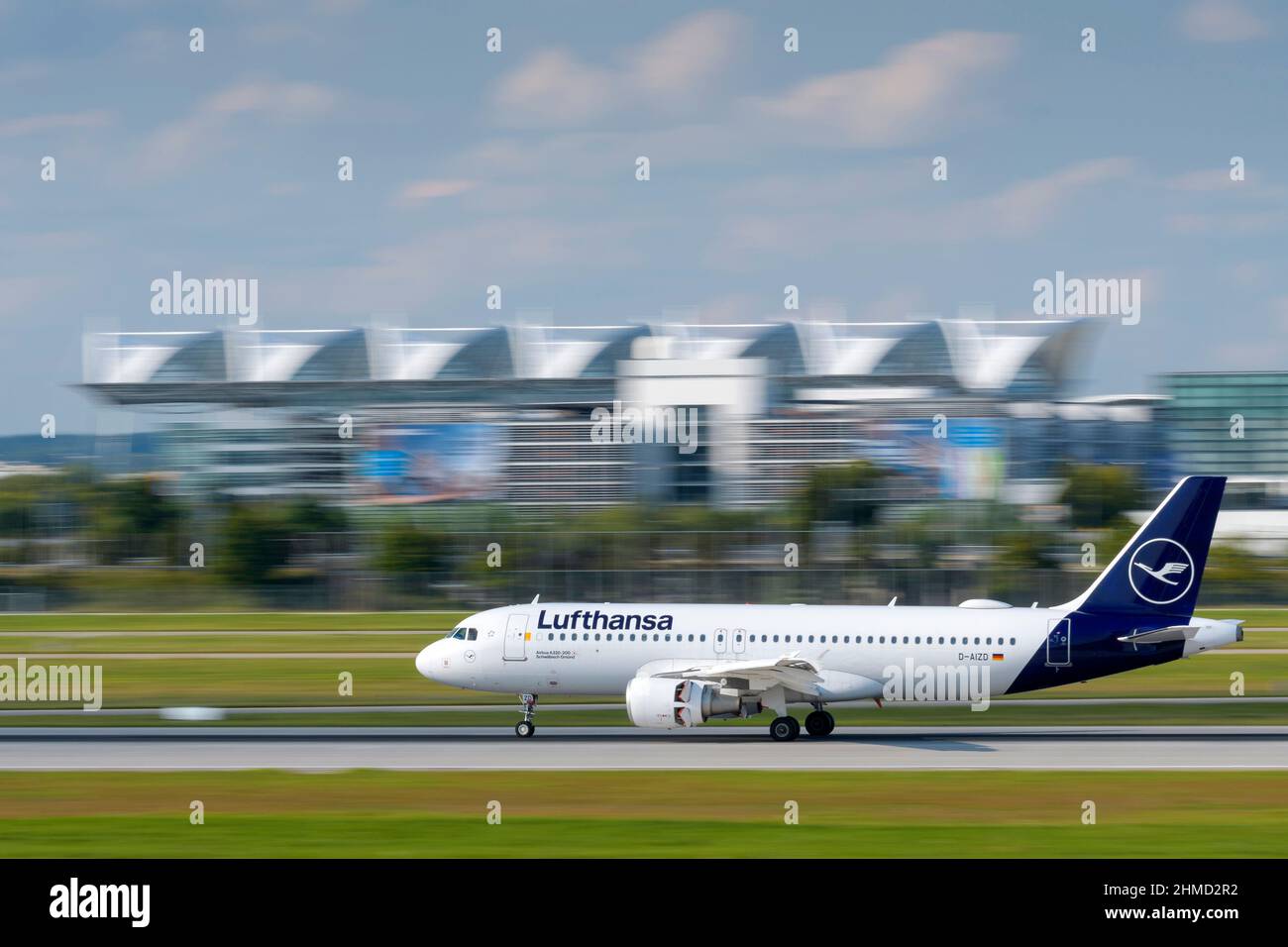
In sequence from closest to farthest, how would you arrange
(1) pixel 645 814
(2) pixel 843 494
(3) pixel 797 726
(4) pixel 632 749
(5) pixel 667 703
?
(1) pixel 645 814 < (4) pixel 632 749 < (5) pixel 667 703 < (3) pixel 797 726 < (2) pixel 843 494

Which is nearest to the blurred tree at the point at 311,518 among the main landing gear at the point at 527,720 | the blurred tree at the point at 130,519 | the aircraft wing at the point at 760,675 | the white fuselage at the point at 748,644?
the blurred tree at the point at 130,519

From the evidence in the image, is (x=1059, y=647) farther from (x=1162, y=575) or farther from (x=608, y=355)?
(x=608, y=355)

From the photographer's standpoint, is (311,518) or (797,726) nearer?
(797,726)

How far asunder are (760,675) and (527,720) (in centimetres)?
608

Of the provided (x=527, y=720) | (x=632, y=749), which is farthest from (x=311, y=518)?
(x=632, y=749)

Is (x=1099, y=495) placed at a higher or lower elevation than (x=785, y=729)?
higher

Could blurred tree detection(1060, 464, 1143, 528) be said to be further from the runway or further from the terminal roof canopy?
the runway

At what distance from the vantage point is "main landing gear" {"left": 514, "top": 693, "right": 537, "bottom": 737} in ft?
118

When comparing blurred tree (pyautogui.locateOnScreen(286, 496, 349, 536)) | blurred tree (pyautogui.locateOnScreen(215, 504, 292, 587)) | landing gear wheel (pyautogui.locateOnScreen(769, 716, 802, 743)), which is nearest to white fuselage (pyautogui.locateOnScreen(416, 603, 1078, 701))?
landing gear wheel (pyautogui.locateOnScreen(769, 716, 802, 743))

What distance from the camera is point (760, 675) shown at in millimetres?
35062

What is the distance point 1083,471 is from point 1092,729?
4168 inches

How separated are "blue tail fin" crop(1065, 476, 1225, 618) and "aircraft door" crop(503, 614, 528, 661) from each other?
569 inches

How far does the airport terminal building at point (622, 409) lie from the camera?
15812cm
